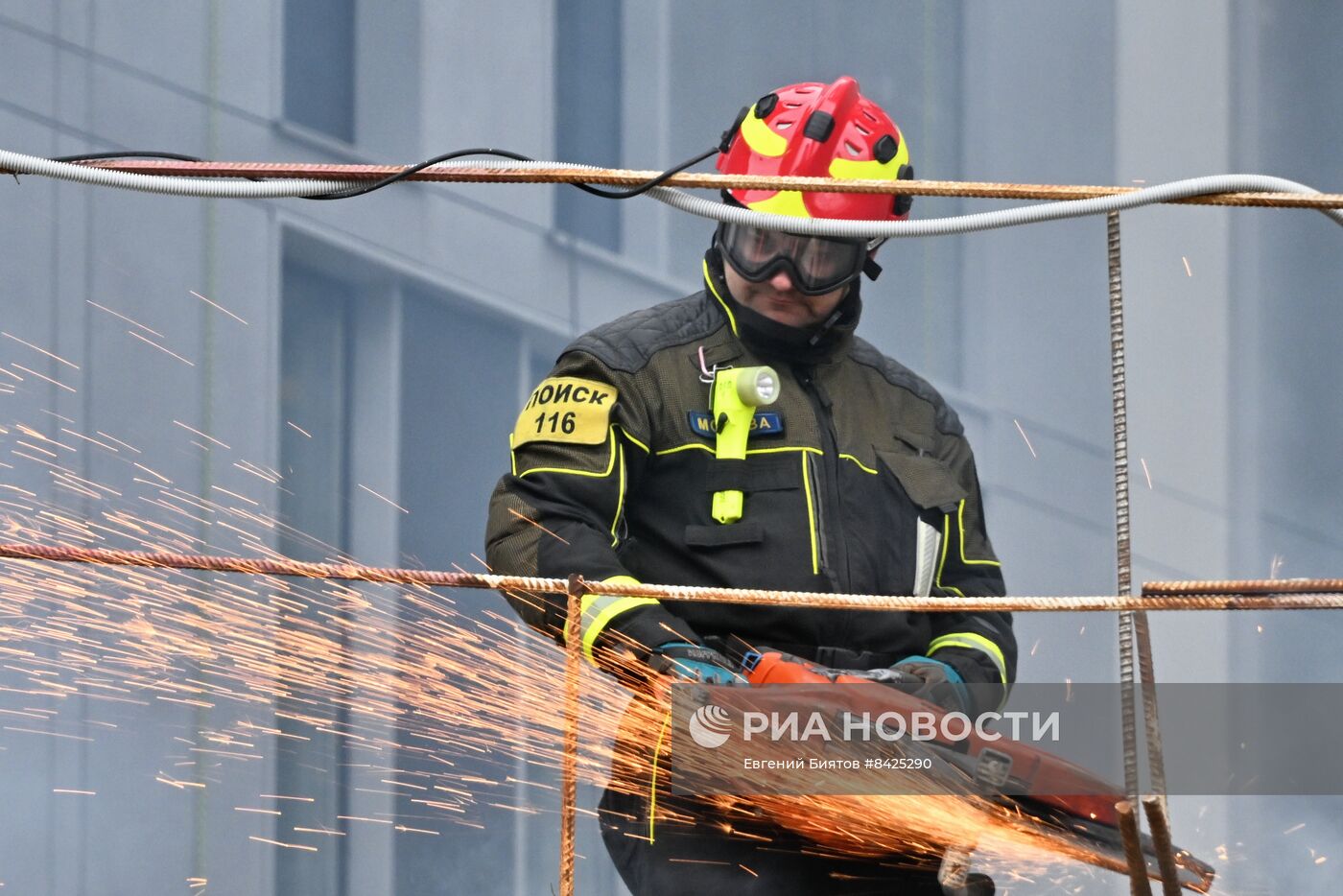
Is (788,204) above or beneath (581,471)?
above

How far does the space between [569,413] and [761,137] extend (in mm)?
745

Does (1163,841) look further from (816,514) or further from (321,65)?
(321,65)

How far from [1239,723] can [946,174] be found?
238cm

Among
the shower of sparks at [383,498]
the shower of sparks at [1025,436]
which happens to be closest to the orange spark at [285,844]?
the shower of sparks at [383,498]

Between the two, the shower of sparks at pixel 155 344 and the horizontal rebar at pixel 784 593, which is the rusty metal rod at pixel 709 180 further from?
the shower of sparks at pixel 155 344

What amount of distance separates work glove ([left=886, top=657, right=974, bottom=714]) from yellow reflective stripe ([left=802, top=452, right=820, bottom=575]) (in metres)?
0.22

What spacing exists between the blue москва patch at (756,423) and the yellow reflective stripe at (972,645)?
18.1 inches

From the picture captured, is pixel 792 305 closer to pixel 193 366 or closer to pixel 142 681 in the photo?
pixel 193 366

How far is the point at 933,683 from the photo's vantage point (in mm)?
3369

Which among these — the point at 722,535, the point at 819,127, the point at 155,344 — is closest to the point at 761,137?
the point at 819,127

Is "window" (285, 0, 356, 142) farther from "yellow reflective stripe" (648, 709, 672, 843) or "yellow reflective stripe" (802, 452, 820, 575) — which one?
"yellow reflective stripe" (648, 709, 672, 843)

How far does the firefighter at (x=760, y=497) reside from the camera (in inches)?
129

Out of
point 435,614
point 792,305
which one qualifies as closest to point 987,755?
point 792,305

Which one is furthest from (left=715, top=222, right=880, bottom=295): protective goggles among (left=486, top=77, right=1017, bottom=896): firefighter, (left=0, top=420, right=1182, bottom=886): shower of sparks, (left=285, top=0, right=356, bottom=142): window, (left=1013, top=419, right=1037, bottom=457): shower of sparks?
(left=1013, top=419, right=1037, bottom=457): shower of sparks
